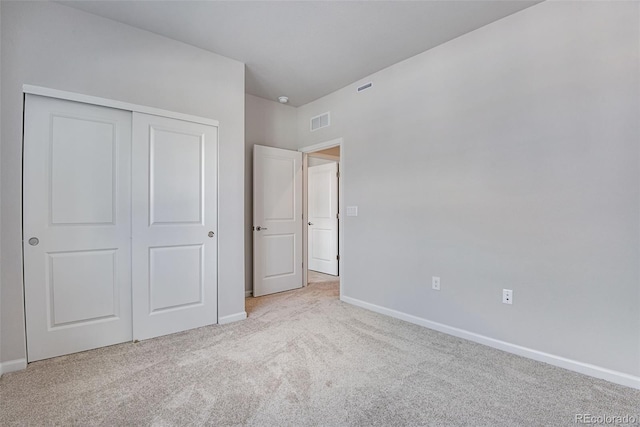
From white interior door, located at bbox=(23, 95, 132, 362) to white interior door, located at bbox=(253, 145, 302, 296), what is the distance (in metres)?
1.67

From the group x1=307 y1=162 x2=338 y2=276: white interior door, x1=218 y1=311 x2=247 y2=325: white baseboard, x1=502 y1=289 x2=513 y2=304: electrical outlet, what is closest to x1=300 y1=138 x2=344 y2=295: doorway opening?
x1=307 y1=162 x2=338 y2=276: white interior door

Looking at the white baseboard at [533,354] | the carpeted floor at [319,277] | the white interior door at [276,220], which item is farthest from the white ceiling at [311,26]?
the carpeted floor at [319,277]

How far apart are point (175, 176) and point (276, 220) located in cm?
166

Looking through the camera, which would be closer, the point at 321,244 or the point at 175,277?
the point at 175,277

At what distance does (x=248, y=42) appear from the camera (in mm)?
2809

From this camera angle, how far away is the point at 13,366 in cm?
210

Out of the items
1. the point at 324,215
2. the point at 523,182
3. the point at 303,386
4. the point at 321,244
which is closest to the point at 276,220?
the point at 324,215

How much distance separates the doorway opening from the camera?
529cm

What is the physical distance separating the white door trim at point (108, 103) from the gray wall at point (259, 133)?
3.75 ft

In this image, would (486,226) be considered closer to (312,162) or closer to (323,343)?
(323,343)

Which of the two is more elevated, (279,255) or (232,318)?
(279,255)

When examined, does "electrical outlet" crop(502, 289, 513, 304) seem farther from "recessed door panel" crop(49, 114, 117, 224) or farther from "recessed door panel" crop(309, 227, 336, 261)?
"recessed door panel" crop(49, 114, 117, 224)

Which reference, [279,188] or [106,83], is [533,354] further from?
[106,83]

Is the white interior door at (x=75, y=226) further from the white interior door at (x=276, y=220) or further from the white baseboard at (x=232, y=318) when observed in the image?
the white interior door at (x=276, y=220)
